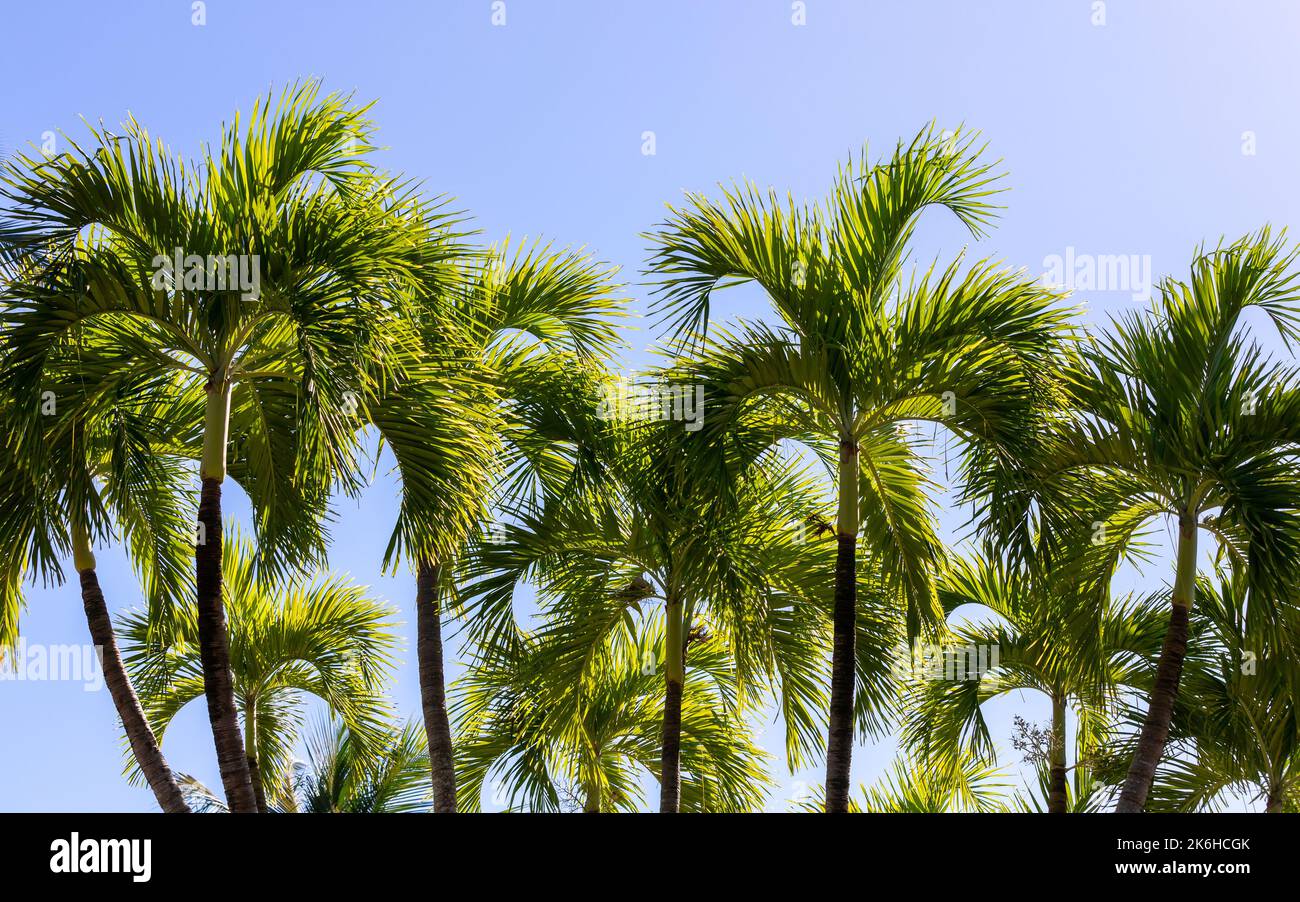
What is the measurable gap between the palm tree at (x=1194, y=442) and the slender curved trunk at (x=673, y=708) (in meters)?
3.36

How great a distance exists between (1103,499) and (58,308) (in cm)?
730

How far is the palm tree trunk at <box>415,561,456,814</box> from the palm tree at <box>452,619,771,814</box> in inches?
19.2

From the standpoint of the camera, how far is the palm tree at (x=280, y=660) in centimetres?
1273

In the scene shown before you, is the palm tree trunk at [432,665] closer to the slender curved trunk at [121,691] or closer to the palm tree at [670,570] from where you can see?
the palm tree at [670,570]

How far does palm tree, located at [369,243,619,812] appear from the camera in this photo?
28.0 feet

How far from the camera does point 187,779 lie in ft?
41.2

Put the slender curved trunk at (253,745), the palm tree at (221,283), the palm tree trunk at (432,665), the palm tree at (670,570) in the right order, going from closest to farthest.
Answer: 1. the palm tree at (221,283)
2. the palm tree at (670,570)
3. the palm tree trunk at (432,665)
4. the slender curved trunk at (253,745)

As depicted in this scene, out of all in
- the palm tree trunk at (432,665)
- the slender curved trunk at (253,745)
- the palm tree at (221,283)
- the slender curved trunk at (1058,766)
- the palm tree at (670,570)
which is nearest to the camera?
the palm tree at (221,283)

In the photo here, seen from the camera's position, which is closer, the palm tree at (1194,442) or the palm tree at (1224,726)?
the palm tree at (1194,442)

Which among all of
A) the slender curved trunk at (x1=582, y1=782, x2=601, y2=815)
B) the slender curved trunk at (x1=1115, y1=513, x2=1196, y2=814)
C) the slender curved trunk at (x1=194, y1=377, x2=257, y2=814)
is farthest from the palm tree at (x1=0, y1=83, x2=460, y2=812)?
the slender curved trunk at (x1=1115, y1=513, x2=1196, y2=814)

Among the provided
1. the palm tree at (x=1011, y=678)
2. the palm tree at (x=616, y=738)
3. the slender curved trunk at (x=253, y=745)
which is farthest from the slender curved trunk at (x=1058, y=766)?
the slender curved trunk at (x=253, y=745)

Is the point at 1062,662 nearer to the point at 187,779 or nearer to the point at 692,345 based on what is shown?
the point at 692,345

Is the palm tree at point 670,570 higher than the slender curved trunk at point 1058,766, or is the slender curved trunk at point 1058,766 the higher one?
the palm tree at point 670,570

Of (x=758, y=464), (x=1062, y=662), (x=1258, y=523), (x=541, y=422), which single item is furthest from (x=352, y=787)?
(x=1258, y=523)
